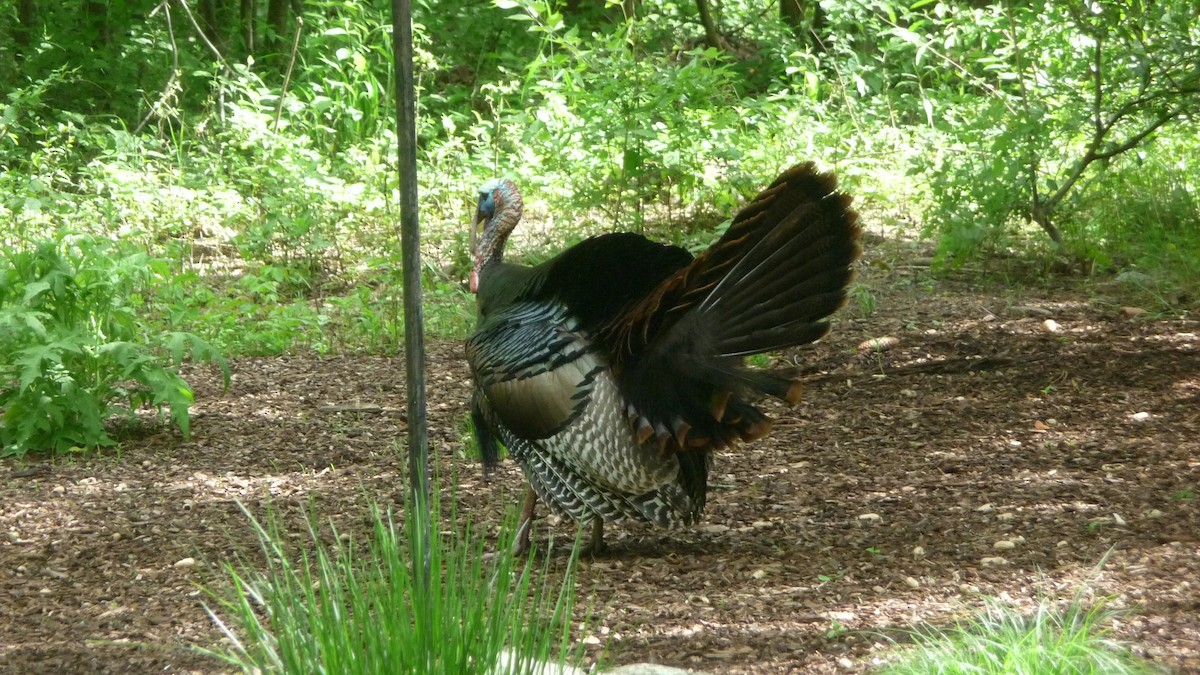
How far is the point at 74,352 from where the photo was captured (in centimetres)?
567

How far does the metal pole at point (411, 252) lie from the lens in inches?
107

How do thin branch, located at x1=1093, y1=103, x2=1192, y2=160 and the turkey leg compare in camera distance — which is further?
thin branch, located at x1=1093, y1=103, x2=1192, y2=160

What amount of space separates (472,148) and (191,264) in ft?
10.5

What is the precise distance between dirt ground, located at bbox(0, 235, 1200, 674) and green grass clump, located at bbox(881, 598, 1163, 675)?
0.84 ft

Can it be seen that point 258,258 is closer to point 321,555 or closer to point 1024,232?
point 1024,232

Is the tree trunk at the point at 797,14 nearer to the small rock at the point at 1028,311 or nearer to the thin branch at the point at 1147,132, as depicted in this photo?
the thin branch at the point at 1147,132

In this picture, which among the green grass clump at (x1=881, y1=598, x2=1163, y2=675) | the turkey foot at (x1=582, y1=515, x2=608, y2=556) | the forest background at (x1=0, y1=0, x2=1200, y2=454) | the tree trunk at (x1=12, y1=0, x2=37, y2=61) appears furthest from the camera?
the tree trunk at (x1=12, y1=0, x2=37, y2=61)

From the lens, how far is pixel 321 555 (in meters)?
2.58

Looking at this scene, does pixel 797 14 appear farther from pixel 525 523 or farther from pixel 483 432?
pixel 525 523

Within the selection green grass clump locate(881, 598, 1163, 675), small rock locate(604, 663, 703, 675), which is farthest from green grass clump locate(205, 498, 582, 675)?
green grass clump locate(881, 598, 1163, 675)

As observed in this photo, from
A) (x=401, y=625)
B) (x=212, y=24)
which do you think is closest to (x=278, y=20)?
(x=212, y=24)

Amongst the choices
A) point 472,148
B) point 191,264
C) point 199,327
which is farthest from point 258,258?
point 472,148

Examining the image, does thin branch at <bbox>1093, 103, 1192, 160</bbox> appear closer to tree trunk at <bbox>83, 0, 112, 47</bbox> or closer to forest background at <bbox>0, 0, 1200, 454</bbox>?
forest background at <bbox>0, 0, 1200, 454</bbox>

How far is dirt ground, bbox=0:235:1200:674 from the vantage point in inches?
152
